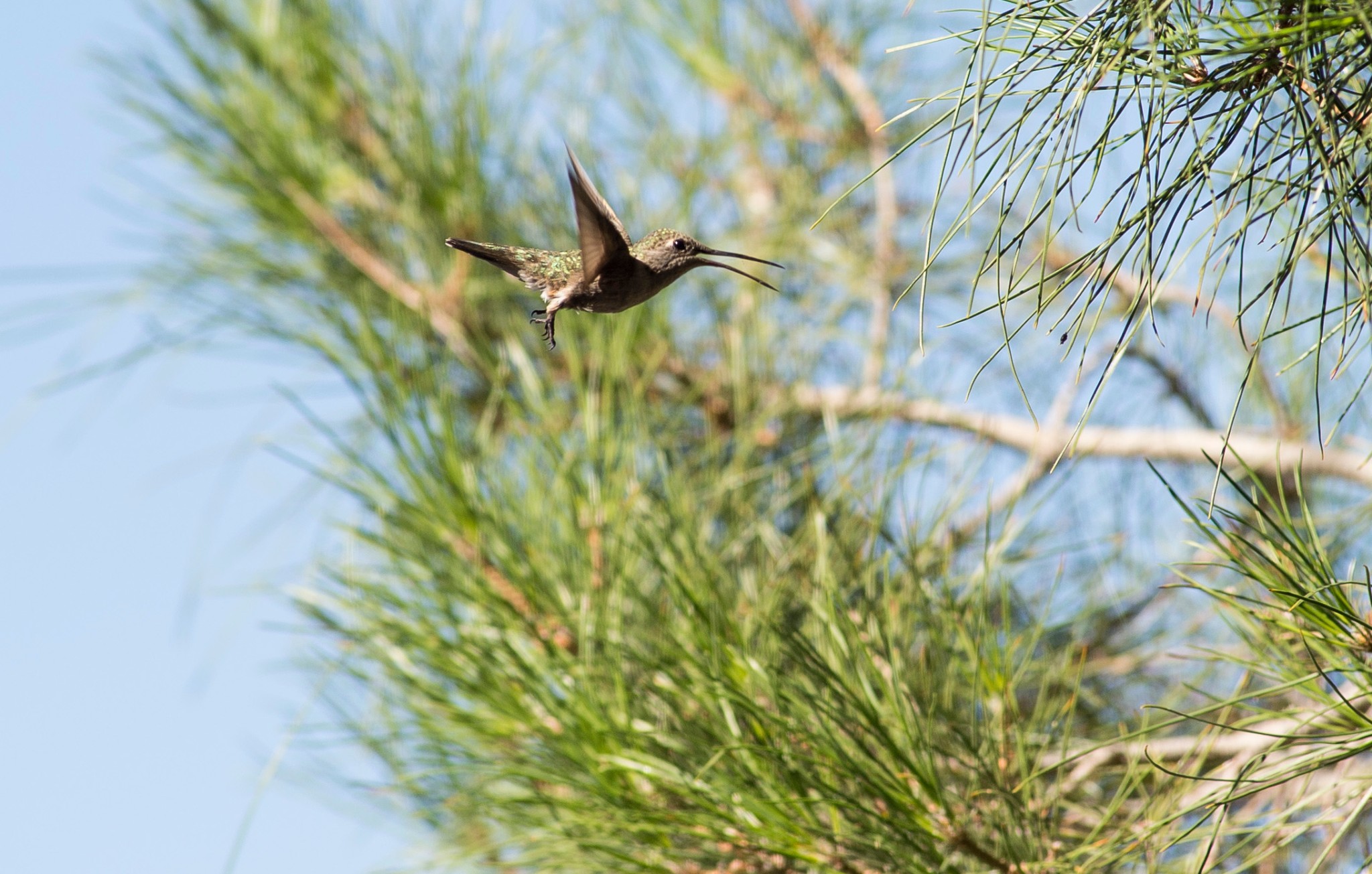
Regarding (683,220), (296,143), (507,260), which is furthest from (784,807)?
(296,143)

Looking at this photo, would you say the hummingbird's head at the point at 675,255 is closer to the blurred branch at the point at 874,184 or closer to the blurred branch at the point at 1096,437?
the blurred branch at the point at 1096,437

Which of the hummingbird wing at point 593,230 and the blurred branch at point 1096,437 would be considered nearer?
the hummingbird wing at point 593,230

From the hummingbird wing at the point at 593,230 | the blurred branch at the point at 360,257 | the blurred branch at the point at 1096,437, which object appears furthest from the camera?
the blurred branch at the point at 360,257

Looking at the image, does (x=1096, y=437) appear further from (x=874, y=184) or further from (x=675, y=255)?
(x=675, y=255)

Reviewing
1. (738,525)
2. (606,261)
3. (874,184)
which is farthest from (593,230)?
(874,184)

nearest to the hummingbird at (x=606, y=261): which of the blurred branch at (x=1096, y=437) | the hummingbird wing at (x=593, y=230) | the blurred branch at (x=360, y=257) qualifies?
the hummingbird wing at (x=593, y=230)

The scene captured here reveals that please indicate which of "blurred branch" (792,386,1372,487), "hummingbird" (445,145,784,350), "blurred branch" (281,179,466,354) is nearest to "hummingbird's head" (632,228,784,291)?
"hummingbird" (445,145,784,350)
